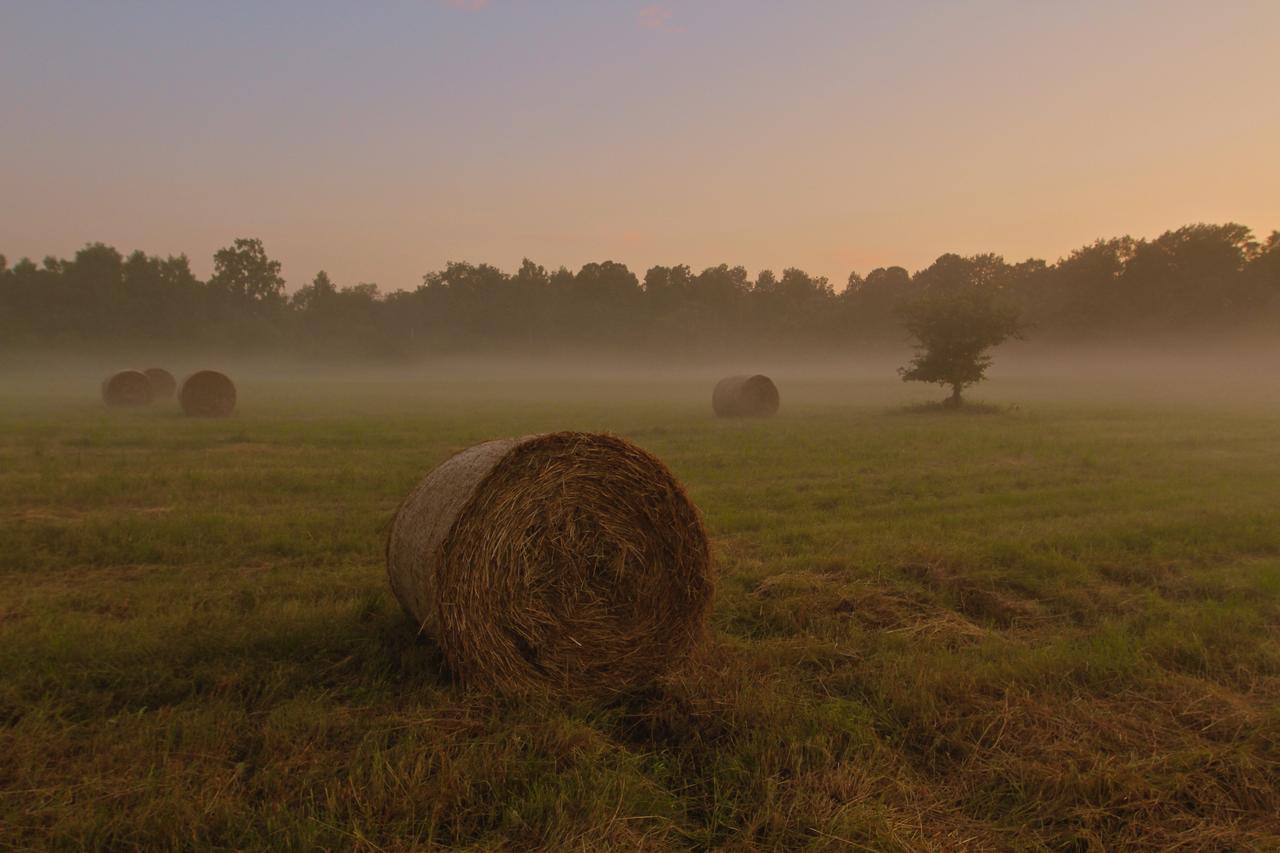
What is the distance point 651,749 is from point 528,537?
1392mm

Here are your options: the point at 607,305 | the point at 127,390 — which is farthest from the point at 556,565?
the point at 607,305

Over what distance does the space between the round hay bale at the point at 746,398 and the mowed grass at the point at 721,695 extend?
1315 cm

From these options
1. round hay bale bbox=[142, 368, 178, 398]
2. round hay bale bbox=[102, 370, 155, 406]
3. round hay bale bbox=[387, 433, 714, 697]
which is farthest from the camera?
round hay bale bbox=[142, 368, 178, 398]

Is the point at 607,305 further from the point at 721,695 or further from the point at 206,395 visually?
the point at 721,695

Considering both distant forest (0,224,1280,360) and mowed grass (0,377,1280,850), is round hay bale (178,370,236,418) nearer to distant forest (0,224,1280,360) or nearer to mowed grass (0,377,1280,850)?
mowed grass (0,377,1280,850)

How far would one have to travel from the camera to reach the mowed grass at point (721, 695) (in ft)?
9.92

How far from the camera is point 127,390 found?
81.4 ft

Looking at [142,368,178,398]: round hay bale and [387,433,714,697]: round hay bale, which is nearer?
[387,433,714,697]: round hay bale

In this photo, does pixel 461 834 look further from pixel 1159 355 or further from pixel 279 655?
pixel 1159 355

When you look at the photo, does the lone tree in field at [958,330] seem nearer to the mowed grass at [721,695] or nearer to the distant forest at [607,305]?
the mowed grass at [721,695]

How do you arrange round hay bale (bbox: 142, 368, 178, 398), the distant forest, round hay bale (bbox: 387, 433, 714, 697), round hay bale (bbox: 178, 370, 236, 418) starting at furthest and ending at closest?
1. the distant forest
2. round hay bale (bbox: 142, 368, 178, 398)
3. round hay bale (bbox: 178, 370, 236, 418)
4. round hay bale (bbox: 387, 433, 714, 697)

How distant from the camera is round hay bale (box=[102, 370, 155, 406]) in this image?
2447cm

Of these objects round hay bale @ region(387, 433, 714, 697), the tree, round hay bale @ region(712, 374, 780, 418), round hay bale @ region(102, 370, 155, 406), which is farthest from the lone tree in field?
the tree

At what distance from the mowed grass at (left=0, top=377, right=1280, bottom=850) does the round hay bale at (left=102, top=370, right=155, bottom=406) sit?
60.3 feet
